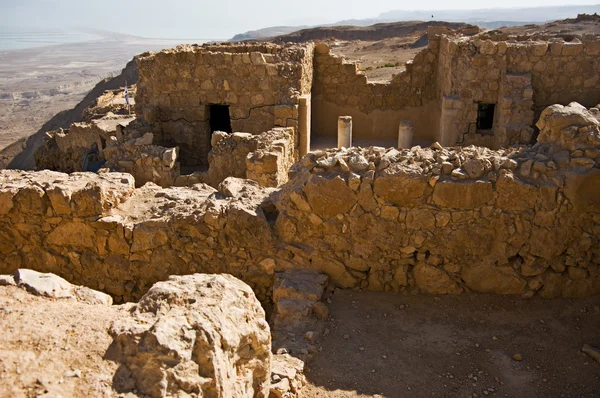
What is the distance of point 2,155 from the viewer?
26406mm

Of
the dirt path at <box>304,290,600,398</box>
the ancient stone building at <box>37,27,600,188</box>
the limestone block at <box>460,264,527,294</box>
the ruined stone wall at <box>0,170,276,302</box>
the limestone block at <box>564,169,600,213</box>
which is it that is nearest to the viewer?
the dirt path at <box>304,290,600,398</box>

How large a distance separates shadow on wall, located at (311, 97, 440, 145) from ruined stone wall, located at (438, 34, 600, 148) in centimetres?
210

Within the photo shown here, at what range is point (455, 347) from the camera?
4988 millimetres

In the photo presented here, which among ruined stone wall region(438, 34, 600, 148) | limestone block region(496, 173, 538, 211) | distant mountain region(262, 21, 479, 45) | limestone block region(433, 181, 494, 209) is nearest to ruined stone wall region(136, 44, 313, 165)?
ruined stone wall region(438, 34, 600, 148)

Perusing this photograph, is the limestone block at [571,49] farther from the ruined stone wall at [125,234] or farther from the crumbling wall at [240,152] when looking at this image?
the ruined stone wall at [125,234]

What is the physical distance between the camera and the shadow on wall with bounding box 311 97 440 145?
1334 centimetres

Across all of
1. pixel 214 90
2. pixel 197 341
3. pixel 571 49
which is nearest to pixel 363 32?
pixel 214 90

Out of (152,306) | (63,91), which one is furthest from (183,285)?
(63,91)

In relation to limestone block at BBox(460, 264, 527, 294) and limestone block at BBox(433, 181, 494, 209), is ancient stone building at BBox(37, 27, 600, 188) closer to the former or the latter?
limestone block at BBox(433, 181, 494, 209)

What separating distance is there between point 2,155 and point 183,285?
87.9ft

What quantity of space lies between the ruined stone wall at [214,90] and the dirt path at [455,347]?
6.48 metres

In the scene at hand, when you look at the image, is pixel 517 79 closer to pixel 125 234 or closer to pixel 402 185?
pixel 402 185

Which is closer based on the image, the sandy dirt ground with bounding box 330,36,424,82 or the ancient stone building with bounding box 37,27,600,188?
the ancient stone building with bounding box 37,27,600,188

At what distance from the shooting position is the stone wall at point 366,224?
5.46 metres
